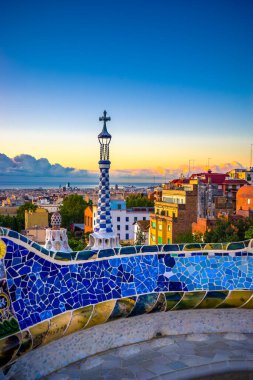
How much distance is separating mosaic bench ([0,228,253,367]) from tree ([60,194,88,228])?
41024 millimetres

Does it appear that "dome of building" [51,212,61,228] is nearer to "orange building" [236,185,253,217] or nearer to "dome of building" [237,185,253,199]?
"orange building" [236,185,253,217]

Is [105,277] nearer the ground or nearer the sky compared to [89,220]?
nearer the sky

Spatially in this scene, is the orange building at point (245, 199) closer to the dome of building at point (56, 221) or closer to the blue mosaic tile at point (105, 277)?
the dome of building at point (56, 221)

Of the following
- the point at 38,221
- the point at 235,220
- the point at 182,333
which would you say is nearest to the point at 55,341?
the point at 182,333

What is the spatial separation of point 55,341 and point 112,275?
1088mm

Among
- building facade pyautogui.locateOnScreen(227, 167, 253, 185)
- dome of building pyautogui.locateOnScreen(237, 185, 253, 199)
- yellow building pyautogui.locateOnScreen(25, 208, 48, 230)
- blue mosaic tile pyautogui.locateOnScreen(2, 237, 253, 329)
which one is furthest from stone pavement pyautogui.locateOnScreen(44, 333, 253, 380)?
building facade pyautogui.locateOnScreen(227, 167, 253, 185)

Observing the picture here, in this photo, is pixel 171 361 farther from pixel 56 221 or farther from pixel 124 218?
pixel 124 218

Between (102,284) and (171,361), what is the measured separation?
1221 millimetres

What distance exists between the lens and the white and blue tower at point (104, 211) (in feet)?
26.5

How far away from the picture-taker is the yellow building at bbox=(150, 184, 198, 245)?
2770cm

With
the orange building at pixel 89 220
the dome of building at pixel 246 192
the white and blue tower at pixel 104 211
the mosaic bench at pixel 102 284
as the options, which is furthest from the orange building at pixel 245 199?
the mosaic bench at pixel 102 284

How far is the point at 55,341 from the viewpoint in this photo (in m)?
5.02

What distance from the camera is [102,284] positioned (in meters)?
5.54

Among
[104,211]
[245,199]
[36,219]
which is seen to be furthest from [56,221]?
[36,219]
